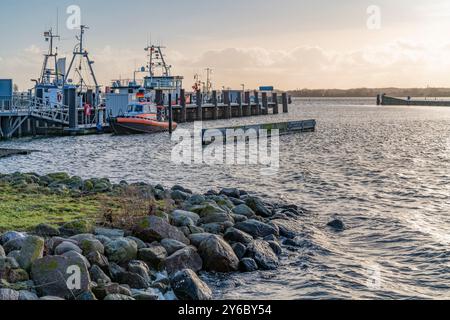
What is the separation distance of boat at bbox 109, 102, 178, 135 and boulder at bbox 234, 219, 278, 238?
3325cm

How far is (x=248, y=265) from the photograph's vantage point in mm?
10773

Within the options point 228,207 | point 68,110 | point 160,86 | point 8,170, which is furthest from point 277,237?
point 160,86

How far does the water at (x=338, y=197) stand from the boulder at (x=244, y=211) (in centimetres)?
133

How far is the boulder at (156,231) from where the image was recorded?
11.0 meters

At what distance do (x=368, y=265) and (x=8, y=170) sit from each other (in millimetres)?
17169

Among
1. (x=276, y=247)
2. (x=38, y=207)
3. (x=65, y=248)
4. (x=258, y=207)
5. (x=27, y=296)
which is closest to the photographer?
(x=27, y=296)

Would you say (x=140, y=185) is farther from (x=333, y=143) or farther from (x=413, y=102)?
(x=413, y=102)

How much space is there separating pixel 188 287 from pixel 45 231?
132 inches

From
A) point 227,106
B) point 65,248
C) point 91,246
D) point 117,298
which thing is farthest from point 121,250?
point 227,106

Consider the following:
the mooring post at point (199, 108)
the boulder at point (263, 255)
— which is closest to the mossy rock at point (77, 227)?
the boulder at point (263, 255)

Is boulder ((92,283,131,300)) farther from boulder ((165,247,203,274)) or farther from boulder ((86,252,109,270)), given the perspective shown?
boulder ((165,247,203,274))

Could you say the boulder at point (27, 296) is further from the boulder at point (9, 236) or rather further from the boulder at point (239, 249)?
the boulder at point (239, 249)

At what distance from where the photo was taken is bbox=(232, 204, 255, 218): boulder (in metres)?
14.6

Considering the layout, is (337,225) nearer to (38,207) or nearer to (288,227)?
(288,227)
